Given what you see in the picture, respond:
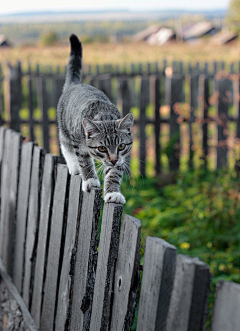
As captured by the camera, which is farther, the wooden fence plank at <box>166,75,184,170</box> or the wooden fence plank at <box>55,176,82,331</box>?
the wooden fence plank at <box>166,75,184,170</box>

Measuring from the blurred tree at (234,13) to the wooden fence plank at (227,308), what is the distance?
226 ft

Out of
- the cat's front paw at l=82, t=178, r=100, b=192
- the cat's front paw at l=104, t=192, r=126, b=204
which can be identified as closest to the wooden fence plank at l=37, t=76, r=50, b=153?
the cat's front paw at l=82, t=178, r=100, b=192

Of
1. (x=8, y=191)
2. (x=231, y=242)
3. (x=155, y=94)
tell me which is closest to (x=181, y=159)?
(x=155, y=94)

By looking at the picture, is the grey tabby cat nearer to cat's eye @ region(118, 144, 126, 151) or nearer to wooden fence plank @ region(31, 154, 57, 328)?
cat's eye @ region(118, 144, 126, 151)

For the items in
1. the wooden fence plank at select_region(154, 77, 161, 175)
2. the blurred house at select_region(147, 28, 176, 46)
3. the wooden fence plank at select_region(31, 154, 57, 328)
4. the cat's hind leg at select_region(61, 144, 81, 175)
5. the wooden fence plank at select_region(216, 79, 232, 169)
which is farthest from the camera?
the blurred house at select_region(147, 28, 176, 46)

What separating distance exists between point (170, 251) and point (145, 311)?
30 centimetres

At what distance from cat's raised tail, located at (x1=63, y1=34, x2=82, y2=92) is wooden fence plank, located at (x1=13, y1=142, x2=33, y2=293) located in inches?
23.0

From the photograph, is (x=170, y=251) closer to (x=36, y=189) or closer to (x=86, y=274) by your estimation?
(x=86, y=274)

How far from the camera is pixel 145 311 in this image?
169cm

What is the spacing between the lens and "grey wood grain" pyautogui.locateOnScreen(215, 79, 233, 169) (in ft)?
21.9

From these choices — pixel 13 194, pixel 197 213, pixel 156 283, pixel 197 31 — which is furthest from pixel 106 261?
pixel 197 31

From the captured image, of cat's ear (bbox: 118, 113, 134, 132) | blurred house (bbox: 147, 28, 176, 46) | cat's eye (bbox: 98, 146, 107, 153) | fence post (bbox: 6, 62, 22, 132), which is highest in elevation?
blurred house (bbox: 147, 28, 176, 46)

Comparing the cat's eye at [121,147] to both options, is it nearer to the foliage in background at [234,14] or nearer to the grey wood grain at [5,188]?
the grey wood grain at [5,188]

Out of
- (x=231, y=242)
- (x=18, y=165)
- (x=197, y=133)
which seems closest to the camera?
(x=18, y=165)
